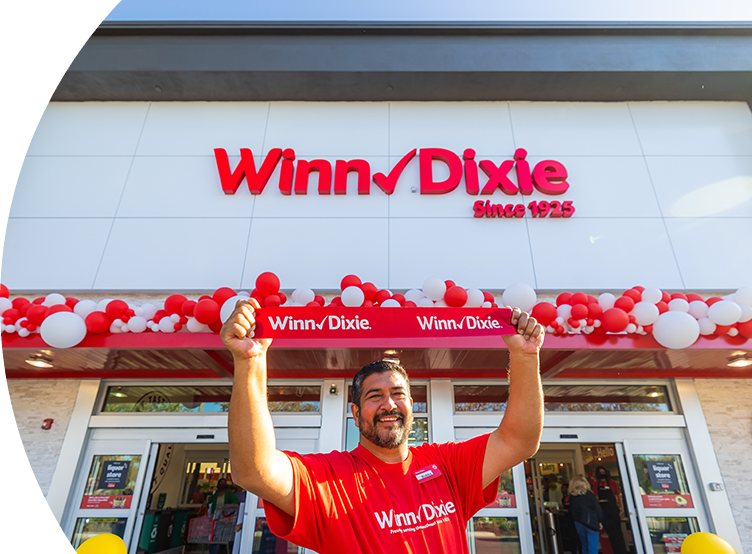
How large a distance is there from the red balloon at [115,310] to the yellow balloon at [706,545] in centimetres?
571

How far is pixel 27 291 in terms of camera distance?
529 centimetres

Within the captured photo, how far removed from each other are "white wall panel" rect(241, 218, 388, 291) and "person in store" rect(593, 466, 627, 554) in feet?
15.2

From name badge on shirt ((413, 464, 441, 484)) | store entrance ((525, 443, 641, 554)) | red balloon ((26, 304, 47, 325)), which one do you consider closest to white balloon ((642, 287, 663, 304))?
store entrance ((525, 443, 641, 554))

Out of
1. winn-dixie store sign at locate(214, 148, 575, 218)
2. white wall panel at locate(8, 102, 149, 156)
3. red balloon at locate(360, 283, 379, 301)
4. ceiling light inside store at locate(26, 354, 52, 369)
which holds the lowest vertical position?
ceiling light inside store at locate(26, 354, 52, 369)

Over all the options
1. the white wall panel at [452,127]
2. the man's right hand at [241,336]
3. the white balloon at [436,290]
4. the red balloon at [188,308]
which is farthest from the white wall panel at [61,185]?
the man's right hand at [241,336]

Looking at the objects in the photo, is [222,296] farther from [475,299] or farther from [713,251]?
[713,251]

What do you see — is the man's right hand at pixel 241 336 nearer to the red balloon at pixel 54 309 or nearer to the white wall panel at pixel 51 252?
the red balloon at pixel 54 309

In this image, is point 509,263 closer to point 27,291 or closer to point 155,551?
point 27,291

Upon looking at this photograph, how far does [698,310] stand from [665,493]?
7.60 feet

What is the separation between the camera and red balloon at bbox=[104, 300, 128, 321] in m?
4.07

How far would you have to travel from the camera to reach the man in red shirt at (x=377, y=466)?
1.37 m

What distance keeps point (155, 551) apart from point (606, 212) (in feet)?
27.8

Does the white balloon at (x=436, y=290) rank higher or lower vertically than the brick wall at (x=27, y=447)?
higher

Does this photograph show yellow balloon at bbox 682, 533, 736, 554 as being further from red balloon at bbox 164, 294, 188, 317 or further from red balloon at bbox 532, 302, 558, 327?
red balloon at bbox 164, 294, 188, 317
